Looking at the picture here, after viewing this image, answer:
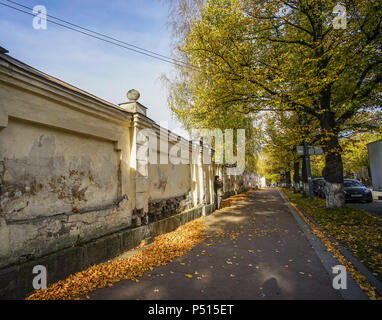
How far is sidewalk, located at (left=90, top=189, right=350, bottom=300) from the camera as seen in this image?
3.26m

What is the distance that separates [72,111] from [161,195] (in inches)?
163

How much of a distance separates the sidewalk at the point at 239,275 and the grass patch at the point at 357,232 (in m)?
0.83

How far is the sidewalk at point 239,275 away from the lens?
10.7ft

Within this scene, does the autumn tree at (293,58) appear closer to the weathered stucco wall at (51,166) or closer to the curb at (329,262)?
the curb at (329,262)

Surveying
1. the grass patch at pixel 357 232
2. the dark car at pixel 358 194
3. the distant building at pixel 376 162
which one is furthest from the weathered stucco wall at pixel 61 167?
the dark car at pixel 358 194

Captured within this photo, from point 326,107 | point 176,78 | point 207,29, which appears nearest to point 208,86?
point 176,78

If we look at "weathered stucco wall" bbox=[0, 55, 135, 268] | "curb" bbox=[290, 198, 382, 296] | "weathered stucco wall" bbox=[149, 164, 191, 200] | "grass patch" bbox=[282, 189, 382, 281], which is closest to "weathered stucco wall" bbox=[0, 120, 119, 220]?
"weathered stucco wall" bbox=[0, 55, 135, 268]

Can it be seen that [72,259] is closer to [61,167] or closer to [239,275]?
[61,167]

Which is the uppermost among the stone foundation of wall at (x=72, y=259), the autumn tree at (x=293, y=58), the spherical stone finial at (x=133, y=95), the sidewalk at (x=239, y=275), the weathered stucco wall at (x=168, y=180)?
the autumn tree at (x=293, y=58)

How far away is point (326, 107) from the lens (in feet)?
30.6

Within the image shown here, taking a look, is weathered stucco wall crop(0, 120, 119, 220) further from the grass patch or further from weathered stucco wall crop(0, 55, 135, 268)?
the grass patch

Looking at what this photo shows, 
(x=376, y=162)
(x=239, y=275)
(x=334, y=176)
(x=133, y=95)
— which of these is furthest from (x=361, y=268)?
(x=133, y=95)

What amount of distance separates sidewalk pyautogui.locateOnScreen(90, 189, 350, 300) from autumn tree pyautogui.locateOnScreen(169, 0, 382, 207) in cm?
519
